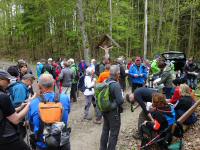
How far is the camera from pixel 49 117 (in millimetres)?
4590

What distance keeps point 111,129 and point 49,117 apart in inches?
104

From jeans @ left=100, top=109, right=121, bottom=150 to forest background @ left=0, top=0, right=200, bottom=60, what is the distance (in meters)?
24.8

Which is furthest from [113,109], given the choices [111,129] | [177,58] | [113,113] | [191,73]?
[191,73]

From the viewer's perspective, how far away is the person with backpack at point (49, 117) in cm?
461

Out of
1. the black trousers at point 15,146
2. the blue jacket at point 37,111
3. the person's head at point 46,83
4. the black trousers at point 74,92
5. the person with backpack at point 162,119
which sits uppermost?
the person's head at point 46,83

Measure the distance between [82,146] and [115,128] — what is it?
5.78ft

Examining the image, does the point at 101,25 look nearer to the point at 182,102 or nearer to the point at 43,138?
the point at 182,102

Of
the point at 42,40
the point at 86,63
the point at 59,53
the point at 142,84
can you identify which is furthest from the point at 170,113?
the point at 42,40

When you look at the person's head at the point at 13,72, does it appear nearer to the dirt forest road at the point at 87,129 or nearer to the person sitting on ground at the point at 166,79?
the dirt forest road at the point at 87,129

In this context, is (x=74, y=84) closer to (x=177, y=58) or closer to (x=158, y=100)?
(x=177, y=58)

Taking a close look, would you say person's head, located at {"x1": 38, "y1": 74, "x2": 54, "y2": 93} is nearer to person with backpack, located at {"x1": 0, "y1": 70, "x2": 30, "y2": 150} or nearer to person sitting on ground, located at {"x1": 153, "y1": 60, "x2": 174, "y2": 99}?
person with backpack, located at {"x1": 0, "y1": 70, "x2": 30, "y2": 150}

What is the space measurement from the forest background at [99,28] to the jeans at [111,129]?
81.2 feet

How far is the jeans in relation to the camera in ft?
22.6

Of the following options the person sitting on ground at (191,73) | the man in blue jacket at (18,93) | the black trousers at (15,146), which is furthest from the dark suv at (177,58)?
the black trousers at (15,146)
